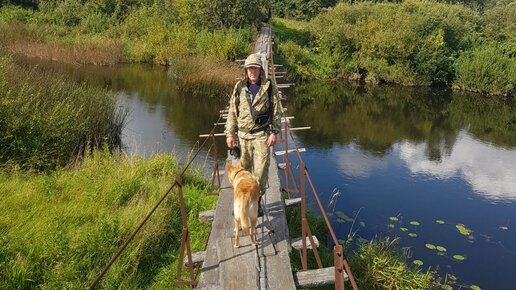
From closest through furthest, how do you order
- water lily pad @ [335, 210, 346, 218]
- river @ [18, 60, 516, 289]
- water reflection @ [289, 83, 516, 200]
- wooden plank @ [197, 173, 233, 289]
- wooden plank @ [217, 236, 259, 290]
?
wooden plank @ [217, 236, 259, 290], wooden plank @ [197, 173, 233, 289], river @ [18, 60, 516, 289], water lily pad @ [335, 210, 346, 218], water reflection @ [289, 83, 516, 200]

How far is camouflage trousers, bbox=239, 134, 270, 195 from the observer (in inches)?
203

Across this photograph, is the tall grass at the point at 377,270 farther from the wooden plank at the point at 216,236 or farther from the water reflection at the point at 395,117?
the water reflection at the point at 395,117

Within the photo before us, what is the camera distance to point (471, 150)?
16.9 metres

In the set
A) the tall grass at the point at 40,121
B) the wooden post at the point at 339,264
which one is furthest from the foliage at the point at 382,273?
the tall grass at the point at 40,121

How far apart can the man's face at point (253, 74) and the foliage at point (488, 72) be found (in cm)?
2780

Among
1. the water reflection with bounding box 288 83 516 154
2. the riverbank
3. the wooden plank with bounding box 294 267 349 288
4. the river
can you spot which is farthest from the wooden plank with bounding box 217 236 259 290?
the riverbank

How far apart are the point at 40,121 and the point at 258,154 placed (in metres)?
5.74

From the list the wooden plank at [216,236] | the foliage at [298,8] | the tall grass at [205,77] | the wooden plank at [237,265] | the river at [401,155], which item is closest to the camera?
the wooden plank at [237,265]

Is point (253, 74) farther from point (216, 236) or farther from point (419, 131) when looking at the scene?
point (419, 131)

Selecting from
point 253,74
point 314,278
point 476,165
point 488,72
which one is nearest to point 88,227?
point 253,74

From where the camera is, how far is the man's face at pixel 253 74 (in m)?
4.82

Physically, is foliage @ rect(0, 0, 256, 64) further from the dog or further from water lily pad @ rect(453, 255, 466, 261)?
the dog

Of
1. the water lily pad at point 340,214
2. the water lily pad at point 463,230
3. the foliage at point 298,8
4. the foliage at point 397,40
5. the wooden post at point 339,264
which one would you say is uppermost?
the foliage at point 298,8

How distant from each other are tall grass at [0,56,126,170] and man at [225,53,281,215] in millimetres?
4554
